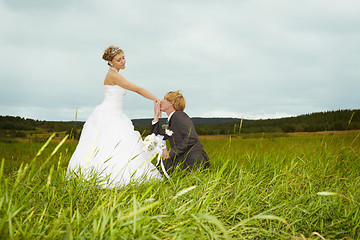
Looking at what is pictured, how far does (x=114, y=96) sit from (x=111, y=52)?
107cm

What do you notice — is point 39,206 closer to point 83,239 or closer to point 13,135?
point 83,239

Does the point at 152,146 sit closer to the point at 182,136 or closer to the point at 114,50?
the point at 182,136

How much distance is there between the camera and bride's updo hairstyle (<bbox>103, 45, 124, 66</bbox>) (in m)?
6.08

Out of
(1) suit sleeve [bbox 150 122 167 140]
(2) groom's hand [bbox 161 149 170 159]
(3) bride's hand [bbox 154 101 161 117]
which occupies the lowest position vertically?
(2) groom's hand [bbox 161 149 170 159]

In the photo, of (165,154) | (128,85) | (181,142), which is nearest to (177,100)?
(181,142)

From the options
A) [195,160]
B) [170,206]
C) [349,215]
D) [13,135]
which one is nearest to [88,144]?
[195,160]

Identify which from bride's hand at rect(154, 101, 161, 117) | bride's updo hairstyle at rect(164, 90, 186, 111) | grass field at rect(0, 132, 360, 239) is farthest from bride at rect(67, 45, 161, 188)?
grass field at rect(0, 132, 360, 239)

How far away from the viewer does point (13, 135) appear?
15.4 metres

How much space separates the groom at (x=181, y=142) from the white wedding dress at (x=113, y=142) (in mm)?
521

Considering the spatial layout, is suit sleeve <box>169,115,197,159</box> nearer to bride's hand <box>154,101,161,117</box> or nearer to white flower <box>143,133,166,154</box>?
white flower <box>143,133,166,154</box>

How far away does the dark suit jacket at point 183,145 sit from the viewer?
190 inches

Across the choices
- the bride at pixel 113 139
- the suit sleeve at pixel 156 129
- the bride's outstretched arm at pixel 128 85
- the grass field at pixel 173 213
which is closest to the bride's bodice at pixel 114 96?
the bride at pixel 113 139

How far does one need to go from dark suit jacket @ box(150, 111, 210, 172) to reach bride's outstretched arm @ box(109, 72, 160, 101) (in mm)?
Answer: 900

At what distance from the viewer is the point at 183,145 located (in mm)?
4801
